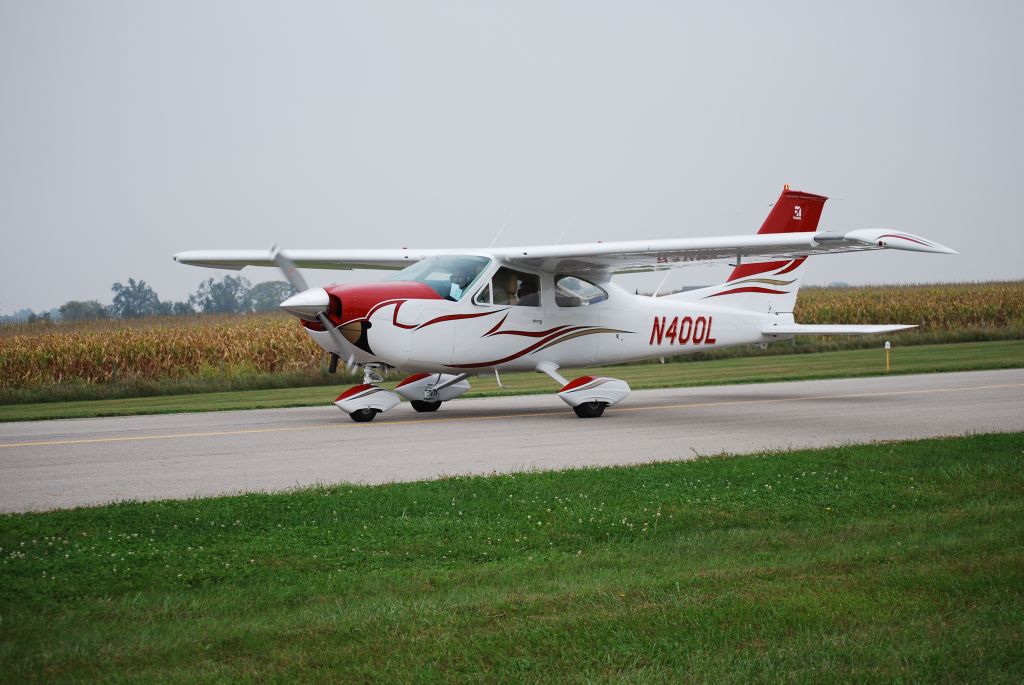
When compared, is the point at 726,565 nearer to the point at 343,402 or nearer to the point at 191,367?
the point at 343,402

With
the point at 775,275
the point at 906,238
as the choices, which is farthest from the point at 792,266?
the point at 906,238

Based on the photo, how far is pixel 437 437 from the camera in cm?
1445

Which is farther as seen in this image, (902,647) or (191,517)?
(191,517)

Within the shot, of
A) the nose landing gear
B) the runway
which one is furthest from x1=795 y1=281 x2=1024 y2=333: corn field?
the nose landing gear

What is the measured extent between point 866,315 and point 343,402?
113 ft

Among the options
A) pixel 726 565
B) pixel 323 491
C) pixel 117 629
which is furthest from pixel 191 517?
pixel 726 565

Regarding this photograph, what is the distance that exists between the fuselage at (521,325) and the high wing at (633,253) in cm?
46

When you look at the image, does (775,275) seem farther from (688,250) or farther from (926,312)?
(926,312)

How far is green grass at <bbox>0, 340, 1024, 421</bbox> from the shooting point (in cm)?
2127

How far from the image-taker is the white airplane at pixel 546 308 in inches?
628

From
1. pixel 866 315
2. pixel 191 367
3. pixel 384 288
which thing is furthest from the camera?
pixel 866 315

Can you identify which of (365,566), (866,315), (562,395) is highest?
(365,566)

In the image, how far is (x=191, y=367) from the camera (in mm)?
30984

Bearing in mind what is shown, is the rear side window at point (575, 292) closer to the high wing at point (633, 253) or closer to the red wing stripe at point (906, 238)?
the high wing at point (633, 253)
